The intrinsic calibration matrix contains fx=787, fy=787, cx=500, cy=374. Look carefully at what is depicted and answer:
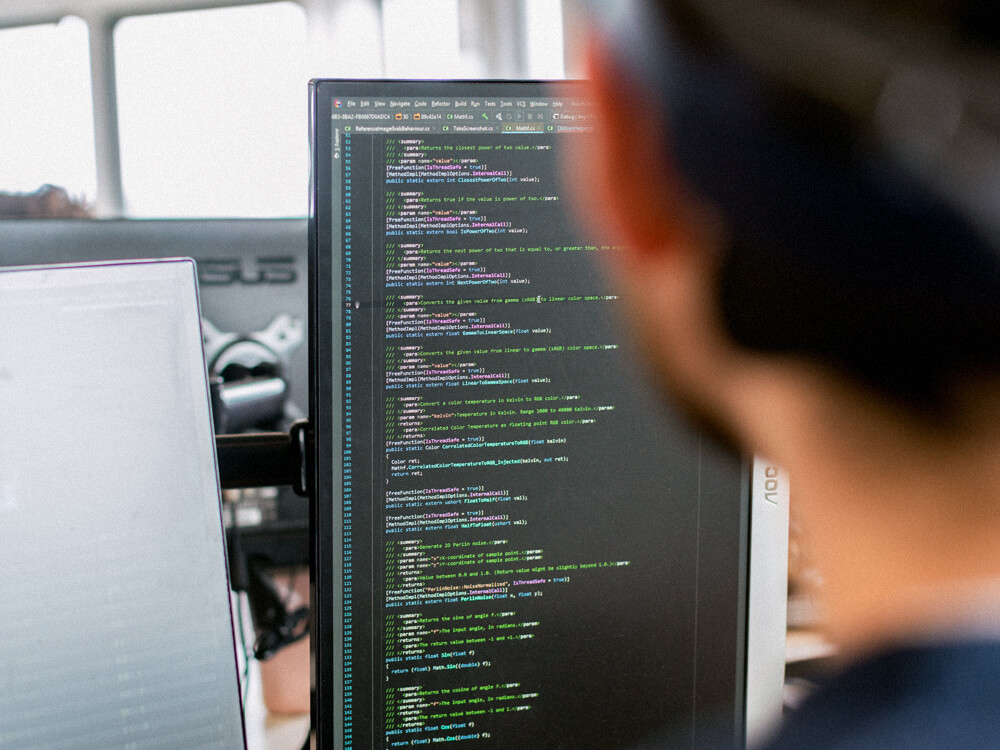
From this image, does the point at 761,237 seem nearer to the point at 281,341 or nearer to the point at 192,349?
the point at 192,349

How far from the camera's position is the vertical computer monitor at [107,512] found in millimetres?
550

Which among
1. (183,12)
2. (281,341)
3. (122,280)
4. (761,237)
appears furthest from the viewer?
(183,12)

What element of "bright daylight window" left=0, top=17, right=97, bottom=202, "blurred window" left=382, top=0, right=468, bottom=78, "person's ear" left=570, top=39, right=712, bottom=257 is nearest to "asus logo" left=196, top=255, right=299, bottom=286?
"person's ear" left=570, top=39, right=712, bottom=257

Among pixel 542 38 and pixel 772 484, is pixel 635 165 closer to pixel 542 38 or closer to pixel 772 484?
pixel 772 484

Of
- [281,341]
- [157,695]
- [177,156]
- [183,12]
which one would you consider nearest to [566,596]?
[157,695]

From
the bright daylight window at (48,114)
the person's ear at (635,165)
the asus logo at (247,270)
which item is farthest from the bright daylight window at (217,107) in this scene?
the person's ear at (635,165)

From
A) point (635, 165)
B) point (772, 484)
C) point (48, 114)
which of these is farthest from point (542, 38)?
point (48, 114)

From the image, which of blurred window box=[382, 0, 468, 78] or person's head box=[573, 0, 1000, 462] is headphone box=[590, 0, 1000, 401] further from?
blurred window box=[382, 0, 468, 78]

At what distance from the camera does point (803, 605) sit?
658 mm

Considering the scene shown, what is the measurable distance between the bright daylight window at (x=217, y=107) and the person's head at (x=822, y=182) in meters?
3.40

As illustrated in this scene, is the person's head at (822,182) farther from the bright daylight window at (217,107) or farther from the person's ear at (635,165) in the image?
the bright daylight window at (217,107)

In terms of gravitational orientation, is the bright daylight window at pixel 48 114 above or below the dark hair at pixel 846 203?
above

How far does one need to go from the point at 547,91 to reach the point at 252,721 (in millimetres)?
698

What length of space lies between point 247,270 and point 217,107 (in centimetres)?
291
